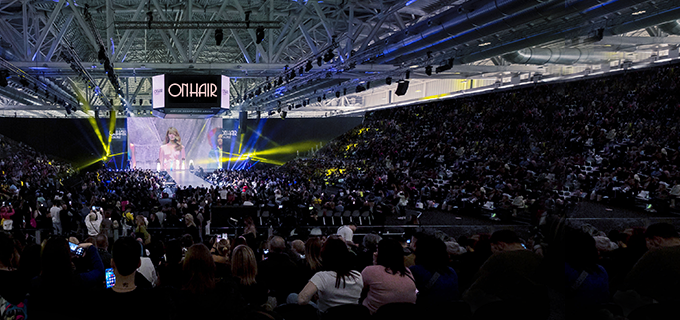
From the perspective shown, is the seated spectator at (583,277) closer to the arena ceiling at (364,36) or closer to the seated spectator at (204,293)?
the seated spectator at (204,293)

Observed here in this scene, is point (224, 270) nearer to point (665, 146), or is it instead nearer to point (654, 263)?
point (654, 263)

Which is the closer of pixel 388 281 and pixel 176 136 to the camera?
pixel 388 281

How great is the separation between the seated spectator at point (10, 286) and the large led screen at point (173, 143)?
27.5m

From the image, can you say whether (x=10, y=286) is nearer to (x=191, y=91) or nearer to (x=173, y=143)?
(x=191, y=91)

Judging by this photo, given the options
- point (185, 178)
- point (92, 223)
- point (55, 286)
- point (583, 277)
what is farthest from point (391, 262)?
point (185, 178)

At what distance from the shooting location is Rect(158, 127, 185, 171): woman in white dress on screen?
95.7 feet

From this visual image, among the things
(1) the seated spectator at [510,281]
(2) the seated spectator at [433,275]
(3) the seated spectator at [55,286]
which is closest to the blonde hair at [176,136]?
(3) the seated spectator at [55,286]

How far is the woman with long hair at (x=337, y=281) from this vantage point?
9.09 feet

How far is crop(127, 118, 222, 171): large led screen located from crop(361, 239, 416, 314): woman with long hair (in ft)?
92.5

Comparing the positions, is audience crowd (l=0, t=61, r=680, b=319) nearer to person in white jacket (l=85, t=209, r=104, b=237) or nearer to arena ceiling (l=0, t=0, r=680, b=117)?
person in white jacket (l=85, t=209, r=104, b=237)

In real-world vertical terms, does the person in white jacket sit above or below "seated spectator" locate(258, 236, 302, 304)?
below

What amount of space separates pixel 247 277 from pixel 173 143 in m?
28.2

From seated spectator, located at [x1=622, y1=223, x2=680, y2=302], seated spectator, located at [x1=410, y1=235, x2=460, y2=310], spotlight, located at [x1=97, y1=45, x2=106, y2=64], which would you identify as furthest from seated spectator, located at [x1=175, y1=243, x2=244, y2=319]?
spotlight, located at [x1=97, y1=45, x2=106, y2=64]

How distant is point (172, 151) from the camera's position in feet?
96.2
